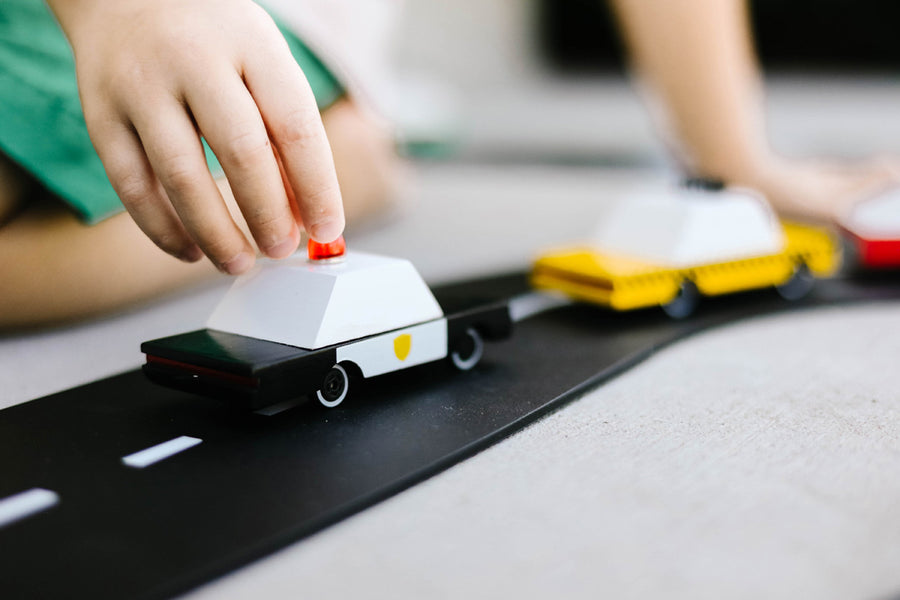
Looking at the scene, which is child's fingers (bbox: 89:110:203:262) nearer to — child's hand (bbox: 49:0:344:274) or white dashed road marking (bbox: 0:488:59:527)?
child's hand (bbox: 49:0:344:274)

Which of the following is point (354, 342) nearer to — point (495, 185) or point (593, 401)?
point (593, 401)

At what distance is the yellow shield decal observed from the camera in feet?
1.50

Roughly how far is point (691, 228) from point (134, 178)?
15.2 inches

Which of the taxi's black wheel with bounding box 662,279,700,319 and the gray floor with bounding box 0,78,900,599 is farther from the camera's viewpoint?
the taxi's black wheel with bounding box 662,279,700,319

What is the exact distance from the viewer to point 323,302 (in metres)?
0.43

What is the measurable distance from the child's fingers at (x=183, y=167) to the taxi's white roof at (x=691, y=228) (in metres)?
0.33

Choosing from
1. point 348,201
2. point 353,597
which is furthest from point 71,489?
point 348,201

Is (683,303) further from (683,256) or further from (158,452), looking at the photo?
(158,452)

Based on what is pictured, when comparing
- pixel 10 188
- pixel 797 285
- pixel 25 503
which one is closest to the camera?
pixel 25 503

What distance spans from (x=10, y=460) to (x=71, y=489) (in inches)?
2.0

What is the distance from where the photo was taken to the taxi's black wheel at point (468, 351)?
1.65ft

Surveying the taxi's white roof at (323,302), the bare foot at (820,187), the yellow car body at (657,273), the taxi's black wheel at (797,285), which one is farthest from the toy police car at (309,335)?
the bare foot at (820,187)

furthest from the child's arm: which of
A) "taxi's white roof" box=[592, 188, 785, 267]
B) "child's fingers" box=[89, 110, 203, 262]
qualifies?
"child's fingers" box=[89, 110, 203, 262]

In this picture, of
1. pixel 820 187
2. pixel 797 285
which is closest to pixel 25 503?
pixel 797 285
